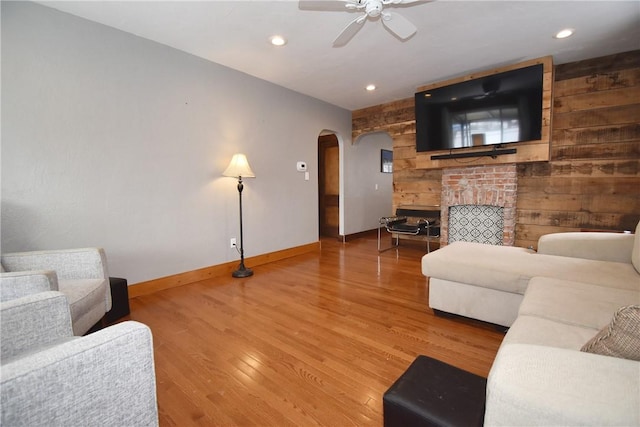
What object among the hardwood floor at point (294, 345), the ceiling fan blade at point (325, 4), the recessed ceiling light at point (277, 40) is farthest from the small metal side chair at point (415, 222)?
the ceiling fan blade at point (325, 4)

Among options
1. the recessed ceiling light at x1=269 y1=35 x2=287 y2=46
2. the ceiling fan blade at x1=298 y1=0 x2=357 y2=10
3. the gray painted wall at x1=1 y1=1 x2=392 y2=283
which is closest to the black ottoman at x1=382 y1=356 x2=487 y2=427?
the ceiling fan blade at x1=298 y1=0 x2=357 y2=10

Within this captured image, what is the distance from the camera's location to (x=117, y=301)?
2324mm

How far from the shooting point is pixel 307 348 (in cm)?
188

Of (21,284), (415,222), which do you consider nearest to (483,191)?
(415,222)

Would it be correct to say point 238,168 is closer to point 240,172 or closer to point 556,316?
point 240,172

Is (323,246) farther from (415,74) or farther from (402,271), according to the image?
(415,74)

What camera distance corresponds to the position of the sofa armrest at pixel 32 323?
0.84m

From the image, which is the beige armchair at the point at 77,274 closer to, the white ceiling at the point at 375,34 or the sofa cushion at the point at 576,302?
the white ceiling at the point at 375,34

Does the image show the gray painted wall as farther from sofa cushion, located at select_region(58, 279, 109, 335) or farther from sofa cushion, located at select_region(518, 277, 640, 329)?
sofa cushion, located at select_region(518, 277, 640, 329)

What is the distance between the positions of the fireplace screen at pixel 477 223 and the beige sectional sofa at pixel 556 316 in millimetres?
1643

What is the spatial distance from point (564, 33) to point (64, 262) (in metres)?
4.71

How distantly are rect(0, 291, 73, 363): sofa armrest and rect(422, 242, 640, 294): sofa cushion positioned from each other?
2176mm

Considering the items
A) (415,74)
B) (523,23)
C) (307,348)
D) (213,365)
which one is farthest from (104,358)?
(415,74)

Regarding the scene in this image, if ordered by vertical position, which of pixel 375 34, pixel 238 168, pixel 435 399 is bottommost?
pixel 435 399
